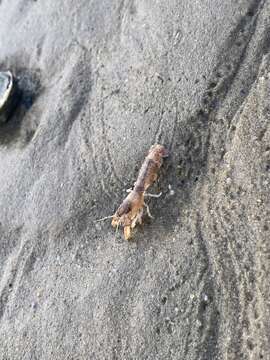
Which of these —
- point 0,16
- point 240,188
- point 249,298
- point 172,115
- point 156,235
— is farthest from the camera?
point 0,16

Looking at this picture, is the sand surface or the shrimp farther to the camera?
the shrimp

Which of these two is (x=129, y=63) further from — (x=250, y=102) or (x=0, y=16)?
(x=0, y=16)

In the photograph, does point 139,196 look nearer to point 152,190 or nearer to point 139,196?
point 139,196

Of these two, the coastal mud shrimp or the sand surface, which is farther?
the coastal mud shrimp

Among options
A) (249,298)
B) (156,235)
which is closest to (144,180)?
(156,235)

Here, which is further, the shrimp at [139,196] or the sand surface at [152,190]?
the shrimp at [139,196]
